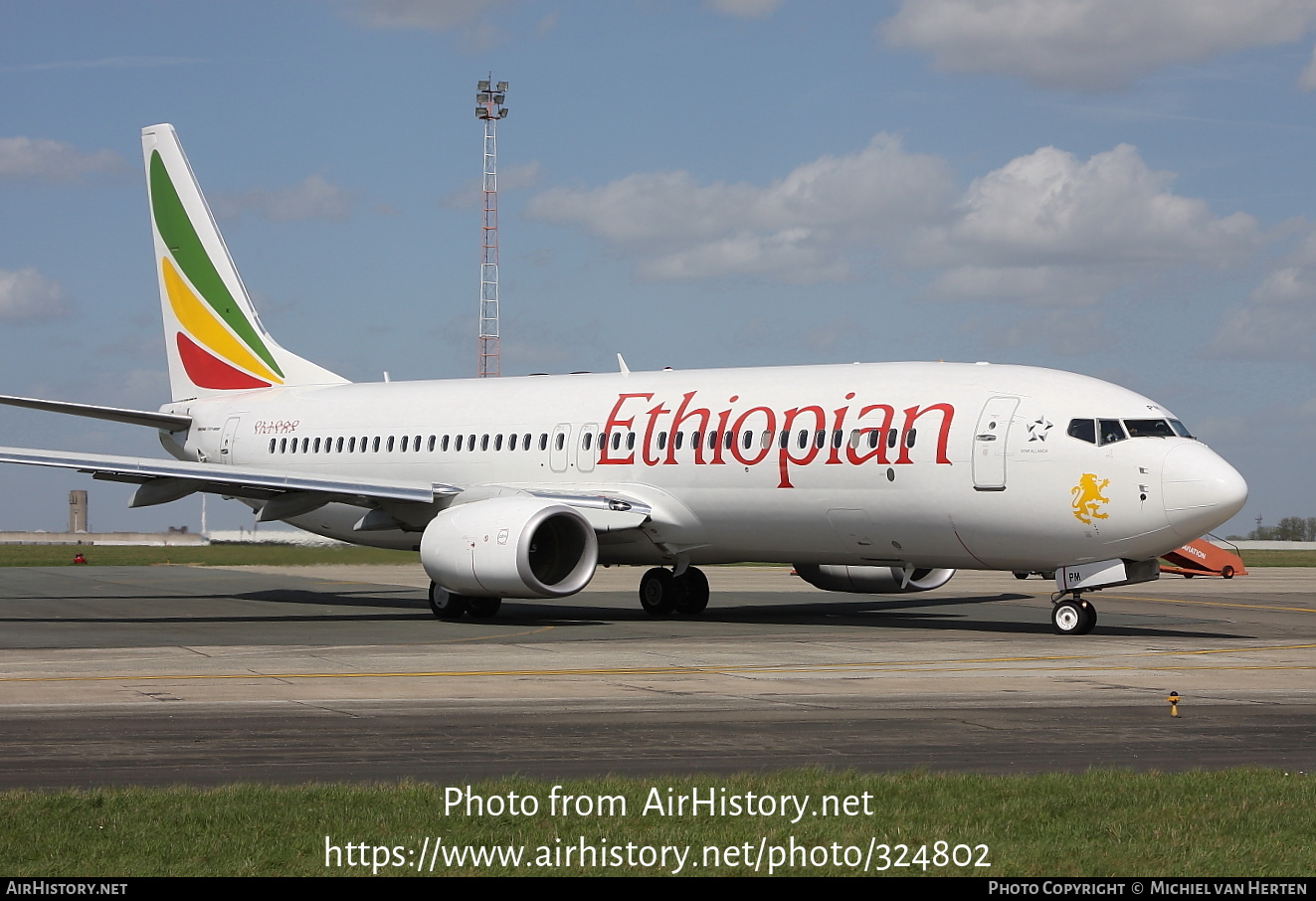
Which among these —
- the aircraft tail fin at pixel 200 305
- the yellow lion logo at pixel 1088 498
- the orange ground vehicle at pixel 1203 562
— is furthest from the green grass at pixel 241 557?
the yellow lion logo at pixel 1088 498

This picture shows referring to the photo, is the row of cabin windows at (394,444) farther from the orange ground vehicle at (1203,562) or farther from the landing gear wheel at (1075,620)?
the orange ground vehicle at (1203,562)

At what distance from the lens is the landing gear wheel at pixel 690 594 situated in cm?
2980

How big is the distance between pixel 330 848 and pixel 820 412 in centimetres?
1823

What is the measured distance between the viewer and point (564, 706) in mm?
14898

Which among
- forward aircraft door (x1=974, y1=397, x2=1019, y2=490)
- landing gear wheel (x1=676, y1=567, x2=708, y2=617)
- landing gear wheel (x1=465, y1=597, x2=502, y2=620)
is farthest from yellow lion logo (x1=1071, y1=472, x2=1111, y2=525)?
landing gear wheel (x1=465, y1=597, x2=502, y2=620)

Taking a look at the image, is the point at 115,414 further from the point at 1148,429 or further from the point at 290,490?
the point at 1148,429

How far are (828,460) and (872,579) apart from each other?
20.6 ft

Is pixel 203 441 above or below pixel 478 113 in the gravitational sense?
below

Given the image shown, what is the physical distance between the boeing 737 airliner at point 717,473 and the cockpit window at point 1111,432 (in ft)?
0.10

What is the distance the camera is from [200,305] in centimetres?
3672

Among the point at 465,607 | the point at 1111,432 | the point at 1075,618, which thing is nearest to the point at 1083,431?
Answer: the point at 1111,432

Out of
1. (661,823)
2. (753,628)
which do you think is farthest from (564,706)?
(753,628)

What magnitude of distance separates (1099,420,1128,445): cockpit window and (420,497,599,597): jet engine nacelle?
8.30m
